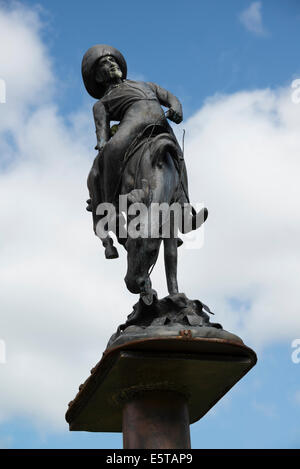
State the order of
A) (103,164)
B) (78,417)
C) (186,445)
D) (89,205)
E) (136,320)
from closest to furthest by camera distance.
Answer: (186,445) → (136,320) → (78,417) → (103,164) → (89,205)

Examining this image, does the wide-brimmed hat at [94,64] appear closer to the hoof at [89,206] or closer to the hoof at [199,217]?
the hoof at [89,206]

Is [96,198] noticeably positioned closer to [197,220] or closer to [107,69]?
[197,220]

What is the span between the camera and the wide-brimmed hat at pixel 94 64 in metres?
7.48

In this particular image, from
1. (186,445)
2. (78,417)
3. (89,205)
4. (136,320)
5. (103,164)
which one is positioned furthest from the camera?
(89,205)

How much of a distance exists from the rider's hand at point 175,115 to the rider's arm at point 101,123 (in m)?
0.71

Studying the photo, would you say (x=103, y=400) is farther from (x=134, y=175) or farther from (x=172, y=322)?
(x=134, y=175)

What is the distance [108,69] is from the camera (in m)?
7.43

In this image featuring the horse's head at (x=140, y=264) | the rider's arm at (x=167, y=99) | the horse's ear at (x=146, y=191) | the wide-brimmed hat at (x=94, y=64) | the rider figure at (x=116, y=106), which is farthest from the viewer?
the wide-brimmed hat at (x=94, y=64)

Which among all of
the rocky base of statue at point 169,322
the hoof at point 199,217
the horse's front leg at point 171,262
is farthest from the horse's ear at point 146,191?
the rocky base of statue at point 169,322

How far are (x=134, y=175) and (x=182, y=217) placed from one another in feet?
2.22

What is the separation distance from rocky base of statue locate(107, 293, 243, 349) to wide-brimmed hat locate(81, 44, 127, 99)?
3.01m

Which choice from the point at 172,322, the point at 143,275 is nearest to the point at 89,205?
the point at 143,275

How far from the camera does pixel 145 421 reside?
5355mm

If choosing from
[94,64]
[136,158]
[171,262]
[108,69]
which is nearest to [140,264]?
[171,262]
